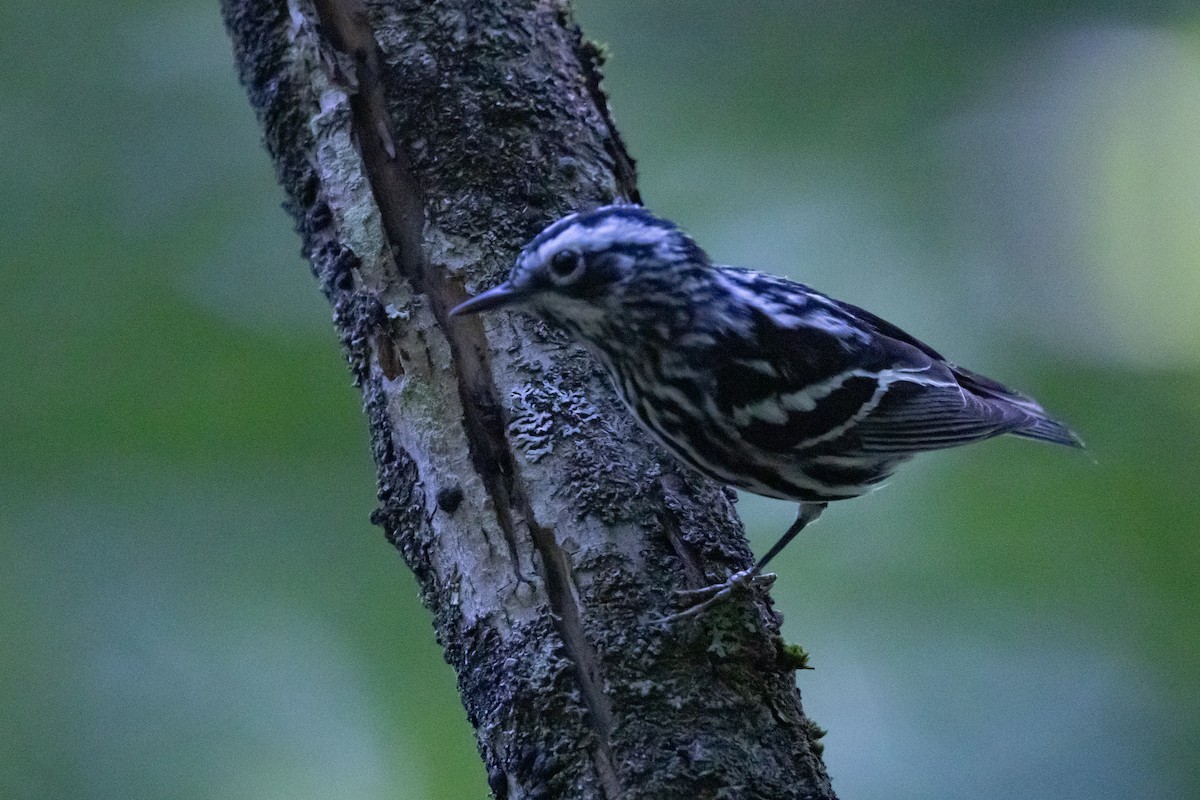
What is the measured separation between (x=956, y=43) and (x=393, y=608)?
3.46 meters

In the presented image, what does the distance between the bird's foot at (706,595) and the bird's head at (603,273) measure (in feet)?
2.06

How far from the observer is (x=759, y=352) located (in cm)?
248

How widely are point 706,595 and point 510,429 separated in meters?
0.51

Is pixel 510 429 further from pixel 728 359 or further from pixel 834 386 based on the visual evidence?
pixel 834 386

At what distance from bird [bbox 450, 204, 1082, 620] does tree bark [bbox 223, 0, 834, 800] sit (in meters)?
0.09

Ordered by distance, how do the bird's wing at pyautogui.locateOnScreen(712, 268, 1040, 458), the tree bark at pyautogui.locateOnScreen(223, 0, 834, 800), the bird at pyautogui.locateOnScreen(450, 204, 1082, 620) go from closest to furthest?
the tree bark at pyautogui.locateOnScreen(223, 0, 834, 800) < the bird at pyautogui.locateOnScreen(450, 204, 1082, 620) < the bird's wing at pyautogui.locateOnScreen(712, 268, 1040, 458)

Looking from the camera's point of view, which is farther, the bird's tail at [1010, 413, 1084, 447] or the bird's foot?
the bird's tail at [1010, 413, 1084, 447]

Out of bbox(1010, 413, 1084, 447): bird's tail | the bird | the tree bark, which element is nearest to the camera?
the tree bark

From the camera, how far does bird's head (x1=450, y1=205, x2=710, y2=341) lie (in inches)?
88.4

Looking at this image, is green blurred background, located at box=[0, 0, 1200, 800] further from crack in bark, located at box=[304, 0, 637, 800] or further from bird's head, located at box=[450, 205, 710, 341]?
crack in bark, located at box=[304, 0, 637, 800]

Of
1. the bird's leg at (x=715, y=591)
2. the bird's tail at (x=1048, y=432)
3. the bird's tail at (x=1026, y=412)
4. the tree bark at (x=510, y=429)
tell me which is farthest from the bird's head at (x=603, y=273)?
the bird's tail at (x=1048, y=432)

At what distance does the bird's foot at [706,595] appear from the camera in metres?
2.02

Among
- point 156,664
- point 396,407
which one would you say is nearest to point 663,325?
point 396,407

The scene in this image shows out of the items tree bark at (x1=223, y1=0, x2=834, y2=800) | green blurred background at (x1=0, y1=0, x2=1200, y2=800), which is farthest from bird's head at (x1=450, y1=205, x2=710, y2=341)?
green blurred background at (x1=0, y1=0, x2=1200, y2=800)
